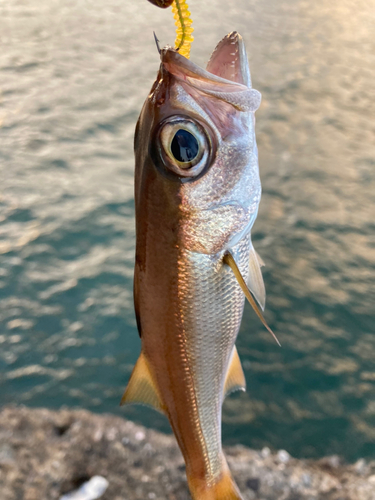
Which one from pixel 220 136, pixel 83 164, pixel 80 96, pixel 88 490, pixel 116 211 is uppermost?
pixel 220 136

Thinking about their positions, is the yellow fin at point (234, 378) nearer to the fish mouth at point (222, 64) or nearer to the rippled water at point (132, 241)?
the fish mouth at point (222, 64)

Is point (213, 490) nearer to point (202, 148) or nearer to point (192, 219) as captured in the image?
point (192, 219)

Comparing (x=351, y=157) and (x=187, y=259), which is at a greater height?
(x=187, y=259)

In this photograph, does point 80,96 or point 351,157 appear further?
point 80,96

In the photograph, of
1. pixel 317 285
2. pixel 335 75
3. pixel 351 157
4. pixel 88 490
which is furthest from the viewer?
pixel 335 75

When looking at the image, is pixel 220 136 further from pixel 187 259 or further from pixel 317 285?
pixel 317 285

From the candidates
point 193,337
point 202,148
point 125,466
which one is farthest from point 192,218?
point 125,466

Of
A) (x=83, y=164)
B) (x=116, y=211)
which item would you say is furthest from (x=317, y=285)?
(x=83, y=164)
